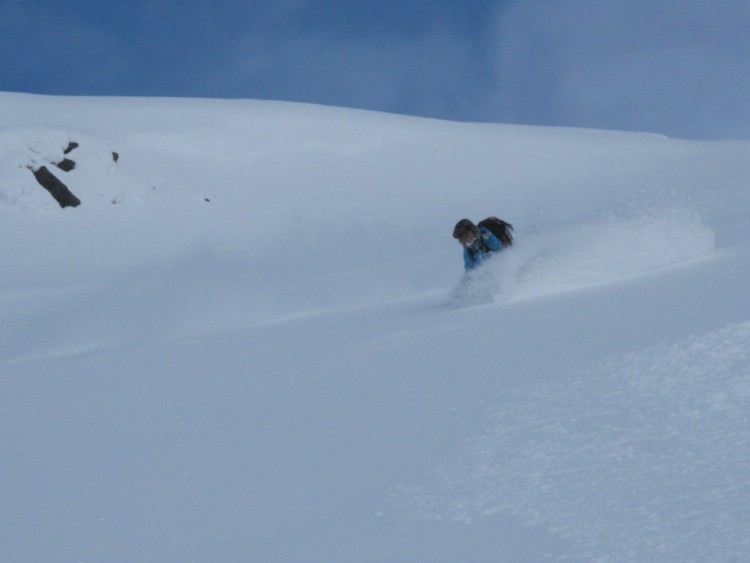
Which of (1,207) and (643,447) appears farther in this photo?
(1,207)

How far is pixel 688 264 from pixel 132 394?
3750 mm

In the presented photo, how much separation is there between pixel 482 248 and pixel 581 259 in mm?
773

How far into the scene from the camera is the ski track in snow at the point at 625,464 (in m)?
1.61

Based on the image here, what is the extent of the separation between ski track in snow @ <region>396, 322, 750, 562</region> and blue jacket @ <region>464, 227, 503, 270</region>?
3.64 meters

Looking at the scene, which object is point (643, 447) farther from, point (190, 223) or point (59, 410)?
point (190, 223)

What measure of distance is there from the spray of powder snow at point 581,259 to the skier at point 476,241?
0.12 meters

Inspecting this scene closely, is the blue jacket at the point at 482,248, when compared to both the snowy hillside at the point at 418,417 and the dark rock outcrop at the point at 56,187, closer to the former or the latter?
the snowy hillside at the point at 418,417

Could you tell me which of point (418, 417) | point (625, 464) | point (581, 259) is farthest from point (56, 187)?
point (625, 464)

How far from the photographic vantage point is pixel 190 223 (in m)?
18.0

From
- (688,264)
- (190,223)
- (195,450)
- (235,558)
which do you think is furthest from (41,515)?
(190,223)

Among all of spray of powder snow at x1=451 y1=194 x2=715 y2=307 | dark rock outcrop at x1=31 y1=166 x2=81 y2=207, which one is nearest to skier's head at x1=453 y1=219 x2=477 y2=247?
spray of powder snow at x1=451 y1=194 x2=715 y2=307

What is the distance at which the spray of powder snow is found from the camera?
5949mm

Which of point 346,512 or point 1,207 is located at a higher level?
point 1,207

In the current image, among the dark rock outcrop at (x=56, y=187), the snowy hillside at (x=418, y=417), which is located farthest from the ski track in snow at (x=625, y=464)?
the dark rock outcrop at (x=56, y=187)
